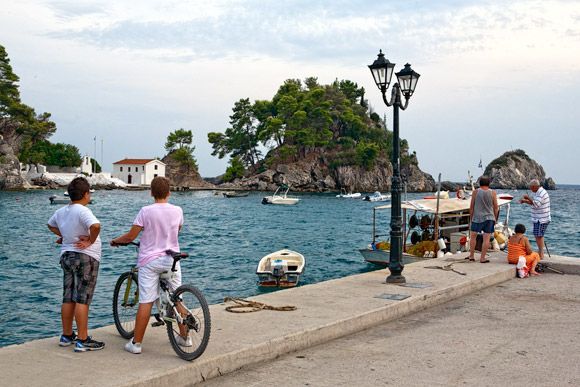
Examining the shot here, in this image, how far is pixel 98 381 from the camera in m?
5.42

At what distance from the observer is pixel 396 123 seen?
40.6ft

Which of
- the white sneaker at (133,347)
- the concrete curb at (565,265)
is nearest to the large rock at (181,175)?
the concrete curb at (565,265)

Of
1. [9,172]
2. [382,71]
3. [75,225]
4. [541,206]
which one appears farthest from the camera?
[9,172]

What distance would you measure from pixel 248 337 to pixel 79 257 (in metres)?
2.17

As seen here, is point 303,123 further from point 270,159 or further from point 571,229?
point 571,229

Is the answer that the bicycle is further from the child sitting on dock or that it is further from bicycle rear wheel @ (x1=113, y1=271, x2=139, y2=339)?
the child sitting on dock

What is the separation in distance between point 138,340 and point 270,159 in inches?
5769

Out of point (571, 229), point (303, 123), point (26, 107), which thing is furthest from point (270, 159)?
point (571, 229)

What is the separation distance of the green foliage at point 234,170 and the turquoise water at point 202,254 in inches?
3400

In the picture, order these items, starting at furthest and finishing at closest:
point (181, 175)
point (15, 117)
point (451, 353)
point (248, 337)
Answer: point (181, 175) < point (15, 117) < point (451, 353) < point (248, 337)

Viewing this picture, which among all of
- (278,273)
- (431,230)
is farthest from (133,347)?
(431,230)

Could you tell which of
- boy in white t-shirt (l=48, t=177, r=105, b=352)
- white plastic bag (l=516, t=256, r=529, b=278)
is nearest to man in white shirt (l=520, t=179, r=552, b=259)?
white plastic bag (l=516, t=256, r=529, b=278)

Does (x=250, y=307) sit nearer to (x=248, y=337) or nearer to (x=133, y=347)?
(x=248, y=337)

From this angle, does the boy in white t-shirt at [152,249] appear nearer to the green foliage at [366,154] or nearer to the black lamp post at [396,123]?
the black lamp post at [396,123]
